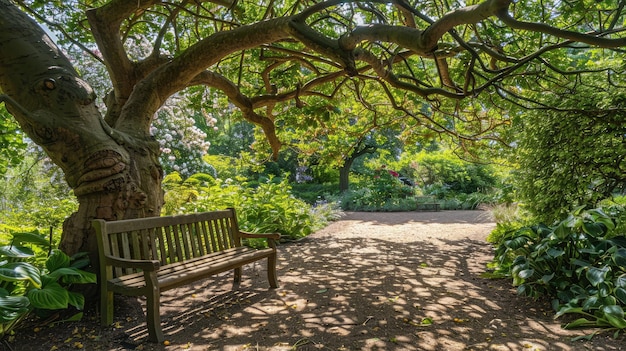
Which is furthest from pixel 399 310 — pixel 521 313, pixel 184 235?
pixel 184 235

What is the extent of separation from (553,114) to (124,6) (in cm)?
588

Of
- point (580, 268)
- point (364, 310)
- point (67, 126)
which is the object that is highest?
point (67, 126)

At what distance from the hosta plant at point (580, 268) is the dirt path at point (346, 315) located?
188mm

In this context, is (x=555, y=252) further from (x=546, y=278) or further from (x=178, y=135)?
(x=178, y=135)

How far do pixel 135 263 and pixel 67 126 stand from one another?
1.58 metres

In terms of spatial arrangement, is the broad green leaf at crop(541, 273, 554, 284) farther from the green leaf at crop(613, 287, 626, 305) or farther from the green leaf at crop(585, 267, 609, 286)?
the green leaf at crop(613, 287, 626, 305)

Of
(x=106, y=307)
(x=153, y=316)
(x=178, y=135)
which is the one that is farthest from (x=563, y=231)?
(x=178, y=135)

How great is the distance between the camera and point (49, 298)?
280 cm

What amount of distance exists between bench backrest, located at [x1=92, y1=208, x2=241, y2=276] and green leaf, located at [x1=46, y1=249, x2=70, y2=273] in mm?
335

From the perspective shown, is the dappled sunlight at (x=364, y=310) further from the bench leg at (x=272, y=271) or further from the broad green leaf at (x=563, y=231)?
the broad green leaf at (x=563, y=231)

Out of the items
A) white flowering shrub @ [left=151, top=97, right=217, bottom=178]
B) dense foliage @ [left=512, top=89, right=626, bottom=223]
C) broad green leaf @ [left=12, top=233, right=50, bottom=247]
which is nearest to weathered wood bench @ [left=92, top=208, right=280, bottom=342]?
broad green leaf @ [left=12, top=233, right=50, bottom=247]

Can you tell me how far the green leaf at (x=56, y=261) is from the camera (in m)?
3.25

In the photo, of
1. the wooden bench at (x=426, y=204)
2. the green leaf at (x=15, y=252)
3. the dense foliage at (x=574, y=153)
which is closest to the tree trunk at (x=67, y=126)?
the green leaf at (x=15, y=252)

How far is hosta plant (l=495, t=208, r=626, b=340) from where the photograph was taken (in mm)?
3000
